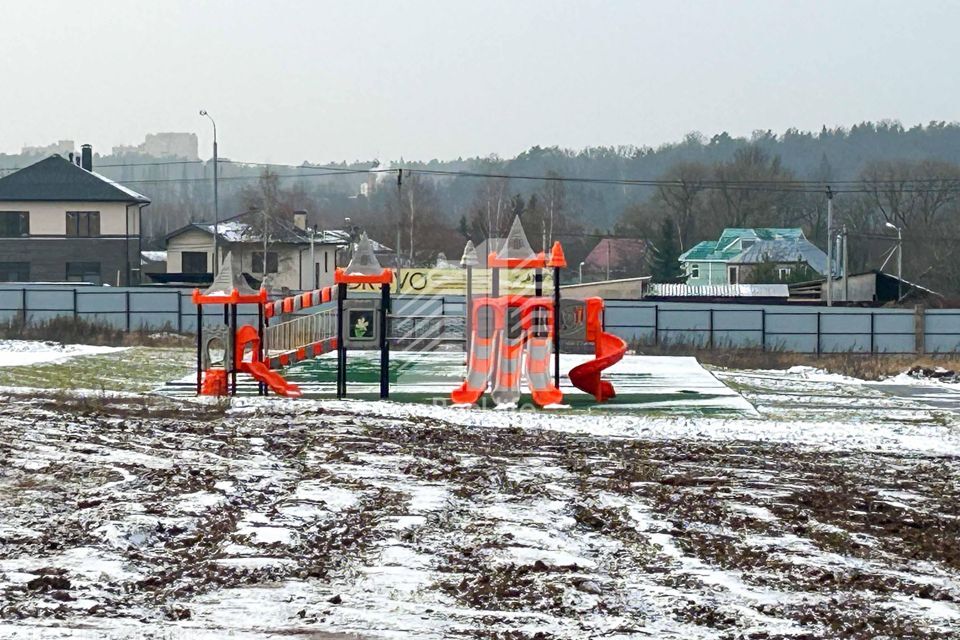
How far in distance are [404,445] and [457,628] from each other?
8717 mm

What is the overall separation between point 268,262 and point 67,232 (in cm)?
1297

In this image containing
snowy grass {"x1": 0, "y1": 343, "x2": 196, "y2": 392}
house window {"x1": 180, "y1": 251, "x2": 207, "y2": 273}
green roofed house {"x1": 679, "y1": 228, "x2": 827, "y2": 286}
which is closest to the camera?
snowy grass {"x1": 0, "y1": 343, "x2": 196, "y2": 392}

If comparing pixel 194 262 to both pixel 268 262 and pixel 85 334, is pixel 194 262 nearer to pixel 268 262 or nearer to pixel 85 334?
pixel 268 262

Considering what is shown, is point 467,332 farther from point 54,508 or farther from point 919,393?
point 54,508

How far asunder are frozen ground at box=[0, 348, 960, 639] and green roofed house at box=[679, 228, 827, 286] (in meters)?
69.6

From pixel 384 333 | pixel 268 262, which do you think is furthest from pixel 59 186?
pixel 384 333

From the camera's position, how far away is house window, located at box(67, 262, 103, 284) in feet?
220

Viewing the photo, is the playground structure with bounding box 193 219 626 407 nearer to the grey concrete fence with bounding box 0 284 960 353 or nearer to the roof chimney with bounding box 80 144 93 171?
the grey concrete fence with bounding box 0 284 960 353

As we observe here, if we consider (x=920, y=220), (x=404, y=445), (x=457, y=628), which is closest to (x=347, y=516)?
(x=457, y=628)

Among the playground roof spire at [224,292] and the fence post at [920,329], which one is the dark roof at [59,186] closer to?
the fence post at [920,329]

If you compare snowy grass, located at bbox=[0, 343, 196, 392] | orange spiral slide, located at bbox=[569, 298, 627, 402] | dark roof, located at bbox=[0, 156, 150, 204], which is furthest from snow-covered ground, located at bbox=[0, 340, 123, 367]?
dark roof, located at bbox=[0, 156, 150, 204]

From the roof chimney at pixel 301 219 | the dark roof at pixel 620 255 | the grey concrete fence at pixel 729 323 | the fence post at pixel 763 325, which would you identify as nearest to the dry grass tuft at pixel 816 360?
the grey concrete fence at pixel 729 323

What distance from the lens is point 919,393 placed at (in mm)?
28453

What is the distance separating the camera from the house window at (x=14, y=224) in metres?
67.9
